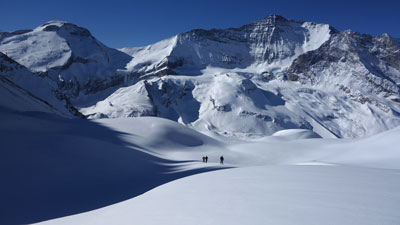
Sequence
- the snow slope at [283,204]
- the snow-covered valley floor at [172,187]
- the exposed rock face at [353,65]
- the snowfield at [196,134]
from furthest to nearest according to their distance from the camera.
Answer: the exposed rock face at [353,65] < the snowfield at [196,134] < the snow-covered valley floor at [172,187] < the snow slope at [283,204]

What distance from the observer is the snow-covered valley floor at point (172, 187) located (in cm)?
382

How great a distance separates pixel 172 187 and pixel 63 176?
26.0ft

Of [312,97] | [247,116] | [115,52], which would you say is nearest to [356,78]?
[312,97]

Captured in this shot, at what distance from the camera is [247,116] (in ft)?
376

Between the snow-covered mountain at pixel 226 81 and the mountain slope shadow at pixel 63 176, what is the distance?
83789 mm

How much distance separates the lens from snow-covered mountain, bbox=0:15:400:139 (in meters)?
117

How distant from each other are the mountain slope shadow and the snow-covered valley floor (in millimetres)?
36

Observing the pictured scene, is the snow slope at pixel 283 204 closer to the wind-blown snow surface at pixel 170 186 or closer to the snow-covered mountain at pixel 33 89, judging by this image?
the wind-blown snow surface at pixel 170 186

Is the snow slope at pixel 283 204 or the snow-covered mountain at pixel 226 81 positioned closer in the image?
the snow slope at pixel 283 204

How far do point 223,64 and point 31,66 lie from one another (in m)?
120

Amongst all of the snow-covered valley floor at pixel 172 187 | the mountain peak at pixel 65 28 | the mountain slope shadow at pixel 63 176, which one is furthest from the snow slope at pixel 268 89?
the snow-covered valley floor at pixel 172 187

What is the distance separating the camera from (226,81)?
138375 millimetres

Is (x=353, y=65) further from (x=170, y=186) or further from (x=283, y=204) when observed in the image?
(x=283, y=204)

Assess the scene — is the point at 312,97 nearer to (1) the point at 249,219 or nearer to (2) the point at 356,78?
(2) the point at 356,78
